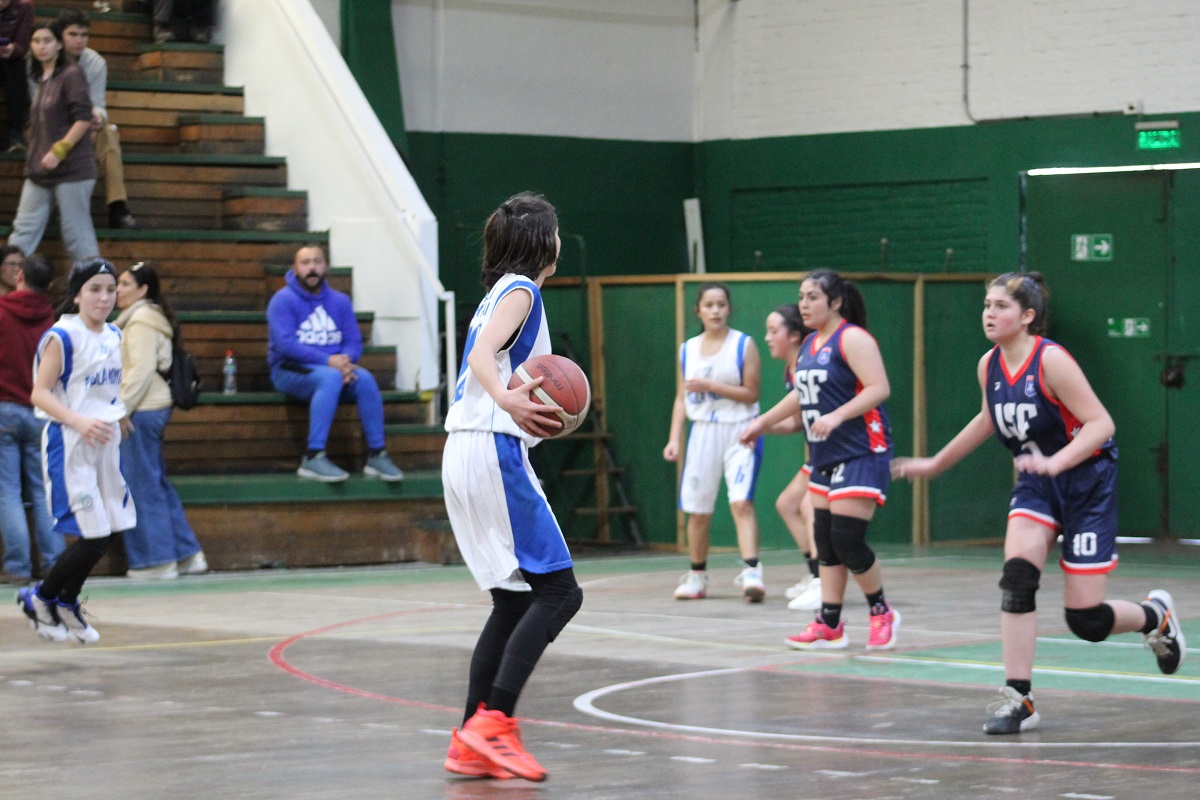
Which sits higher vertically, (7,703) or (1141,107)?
(1141,107)

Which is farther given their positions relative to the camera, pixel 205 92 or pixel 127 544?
pixel 205 92

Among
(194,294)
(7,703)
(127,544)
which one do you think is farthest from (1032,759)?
(194,294)

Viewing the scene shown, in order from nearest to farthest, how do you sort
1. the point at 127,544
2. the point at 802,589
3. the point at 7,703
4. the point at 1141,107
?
the point at 7,703 < the point at 802,589 < the point at 127,544 < the point at 1141,107

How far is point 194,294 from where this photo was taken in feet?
51.7

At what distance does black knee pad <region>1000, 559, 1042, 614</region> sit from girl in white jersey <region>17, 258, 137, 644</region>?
4.77 m

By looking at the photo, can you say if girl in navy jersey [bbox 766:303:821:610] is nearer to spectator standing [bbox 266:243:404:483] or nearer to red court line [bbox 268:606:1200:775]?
spectator standing [bbox 266:243:404:483]

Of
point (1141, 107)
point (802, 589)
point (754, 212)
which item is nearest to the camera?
point (802, 589)

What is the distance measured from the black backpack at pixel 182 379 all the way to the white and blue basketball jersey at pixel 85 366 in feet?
11.1

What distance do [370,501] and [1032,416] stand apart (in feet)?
26.7

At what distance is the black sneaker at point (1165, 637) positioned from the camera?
777cm

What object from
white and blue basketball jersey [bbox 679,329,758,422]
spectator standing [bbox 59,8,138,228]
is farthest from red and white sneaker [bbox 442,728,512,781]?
spectator standing [bbox 59,8,138,228]

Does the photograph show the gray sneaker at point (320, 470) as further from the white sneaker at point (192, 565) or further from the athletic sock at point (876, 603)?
the athletic sock at point (876, 603)

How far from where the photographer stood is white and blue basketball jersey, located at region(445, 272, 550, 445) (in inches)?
242

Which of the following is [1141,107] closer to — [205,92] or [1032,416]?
[205,92]
